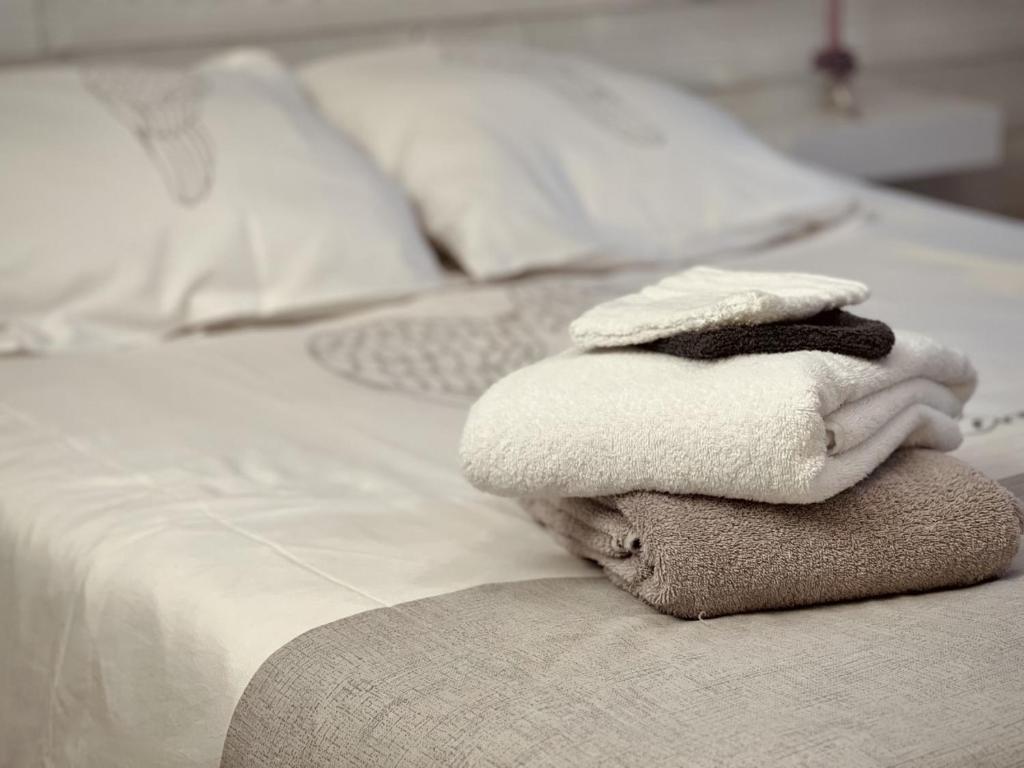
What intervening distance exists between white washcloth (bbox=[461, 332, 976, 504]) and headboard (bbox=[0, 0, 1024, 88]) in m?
1.43

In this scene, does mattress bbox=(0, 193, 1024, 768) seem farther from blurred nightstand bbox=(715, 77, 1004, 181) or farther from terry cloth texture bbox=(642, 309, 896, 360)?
blurred nightstand bbox=(715, 77, 1004, 181)

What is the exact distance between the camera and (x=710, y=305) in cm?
99

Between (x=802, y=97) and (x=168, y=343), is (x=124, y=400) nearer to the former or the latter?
(x=168, y=343)

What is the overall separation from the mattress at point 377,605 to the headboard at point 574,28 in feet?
2.45

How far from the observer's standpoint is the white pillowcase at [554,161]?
75.8 inches

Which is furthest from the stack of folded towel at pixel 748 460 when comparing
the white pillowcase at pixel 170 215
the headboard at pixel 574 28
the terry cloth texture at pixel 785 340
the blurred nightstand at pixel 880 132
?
the blurred nightstand at pixel 880 132

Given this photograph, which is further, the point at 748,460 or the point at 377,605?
the point at 377,605

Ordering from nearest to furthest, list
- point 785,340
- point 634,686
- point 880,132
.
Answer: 1. point 634,686
2. point 785,340
3. point 880,132

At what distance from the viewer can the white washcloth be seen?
909mm

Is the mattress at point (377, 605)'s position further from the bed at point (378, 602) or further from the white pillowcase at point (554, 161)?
the white pillowcase at point (554, 161)

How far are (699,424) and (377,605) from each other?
0.27 metres

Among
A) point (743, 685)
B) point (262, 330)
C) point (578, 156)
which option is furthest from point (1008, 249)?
point (743, 685)

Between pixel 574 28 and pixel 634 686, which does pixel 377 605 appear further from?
pixel 574 28

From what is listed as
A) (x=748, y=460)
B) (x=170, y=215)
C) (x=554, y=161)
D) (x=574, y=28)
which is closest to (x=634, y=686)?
(x=748, y=460)
